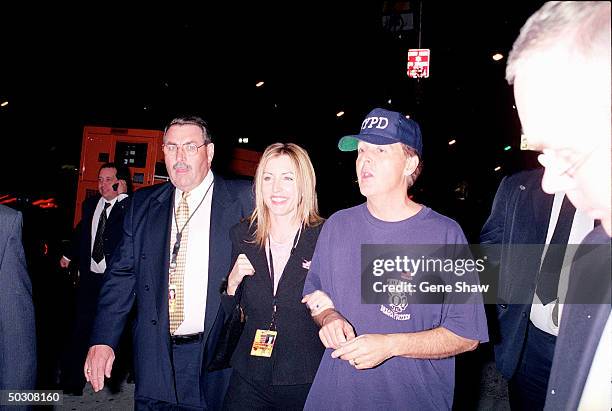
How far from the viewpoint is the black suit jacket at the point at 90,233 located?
5477mm

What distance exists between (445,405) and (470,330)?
1.35ft

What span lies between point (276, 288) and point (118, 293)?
1.31m

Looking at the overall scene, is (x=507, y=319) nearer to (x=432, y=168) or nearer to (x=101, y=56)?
(x=101, y=56)

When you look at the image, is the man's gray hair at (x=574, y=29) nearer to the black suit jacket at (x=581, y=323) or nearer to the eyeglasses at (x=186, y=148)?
the black suit jacket at (x=581, y=323)

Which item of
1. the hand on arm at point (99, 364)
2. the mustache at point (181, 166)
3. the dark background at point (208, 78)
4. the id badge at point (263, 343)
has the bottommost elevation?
the hand on arm at point (99, 364)

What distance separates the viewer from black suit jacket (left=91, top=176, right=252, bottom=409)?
10.5 ft

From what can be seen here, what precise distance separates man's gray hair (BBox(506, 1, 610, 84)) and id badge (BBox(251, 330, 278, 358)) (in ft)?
7.56

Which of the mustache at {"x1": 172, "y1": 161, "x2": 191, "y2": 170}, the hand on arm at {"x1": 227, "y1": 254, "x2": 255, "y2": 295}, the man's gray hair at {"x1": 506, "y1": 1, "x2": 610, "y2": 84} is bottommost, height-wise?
the hand on arm at {"x1": 227, "y1": 254, "x2": 255, "y2": 295}

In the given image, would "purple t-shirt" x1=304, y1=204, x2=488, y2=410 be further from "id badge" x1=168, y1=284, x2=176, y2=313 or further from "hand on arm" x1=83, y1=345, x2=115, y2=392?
"hand on arm" x1=83, y1=345, x2=115, y2=392

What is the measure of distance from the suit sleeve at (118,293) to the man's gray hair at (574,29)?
3136 mm

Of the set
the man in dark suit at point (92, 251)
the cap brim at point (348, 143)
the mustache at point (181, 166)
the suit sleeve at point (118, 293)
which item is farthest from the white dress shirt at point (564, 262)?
the man in dark suit at point (92, 251)

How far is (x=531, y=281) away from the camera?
11.0ft

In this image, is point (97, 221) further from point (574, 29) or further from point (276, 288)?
point (574, 29)

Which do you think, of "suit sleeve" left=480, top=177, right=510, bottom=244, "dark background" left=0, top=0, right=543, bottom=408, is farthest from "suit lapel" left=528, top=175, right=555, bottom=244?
"dark background" left=0, top=0, right=543, bottom=408
